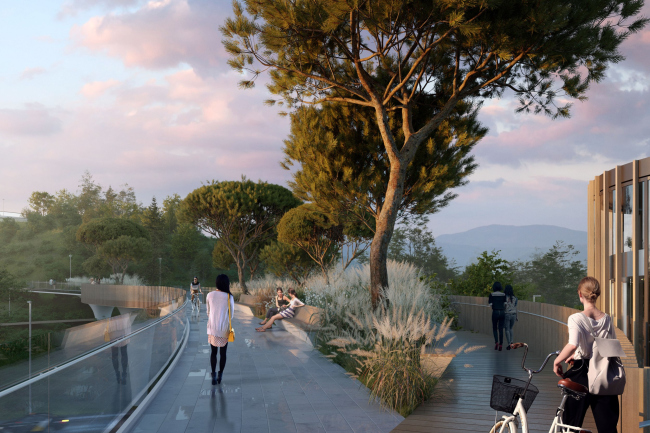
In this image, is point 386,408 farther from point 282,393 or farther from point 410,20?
point 410,20

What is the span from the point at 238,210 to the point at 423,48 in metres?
25.2

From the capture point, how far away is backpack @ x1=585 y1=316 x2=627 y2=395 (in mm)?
3834

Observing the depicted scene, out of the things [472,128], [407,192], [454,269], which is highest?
[472,128]

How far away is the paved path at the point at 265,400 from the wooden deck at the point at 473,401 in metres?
0.38

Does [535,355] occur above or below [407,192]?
below

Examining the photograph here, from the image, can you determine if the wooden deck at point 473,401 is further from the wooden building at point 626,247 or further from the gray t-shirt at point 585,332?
the wooden building at point 626,247

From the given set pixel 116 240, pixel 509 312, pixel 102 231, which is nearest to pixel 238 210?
pixel 116 240

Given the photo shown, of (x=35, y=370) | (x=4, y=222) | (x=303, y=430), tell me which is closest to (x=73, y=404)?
(x=35, y=370)

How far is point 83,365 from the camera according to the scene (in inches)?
163

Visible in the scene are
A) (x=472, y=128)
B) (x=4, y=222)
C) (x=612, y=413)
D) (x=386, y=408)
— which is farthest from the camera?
(x=4, y=222)

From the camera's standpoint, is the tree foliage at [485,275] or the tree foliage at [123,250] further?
→ the tree foliage at [123,250]

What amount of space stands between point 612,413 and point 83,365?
4168 millimetres

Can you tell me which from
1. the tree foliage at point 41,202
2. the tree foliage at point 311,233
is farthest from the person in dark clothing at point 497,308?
the tree foliage at point 41,202

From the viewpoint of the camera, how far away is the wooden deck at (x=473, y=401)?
5430 millimetres
